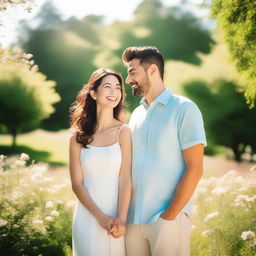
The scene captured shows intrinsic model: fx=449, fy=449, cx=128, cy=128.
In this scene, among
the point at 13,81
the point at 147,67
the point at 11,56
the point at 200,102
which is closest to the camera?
the point at 147,67

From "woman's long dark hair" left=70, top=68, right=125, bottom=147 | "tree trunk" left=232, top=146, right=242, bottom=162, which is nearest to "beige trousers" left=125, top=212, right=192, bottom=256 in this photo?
"woman's long dark hair" left=70, top=68, right=125, bottom=147

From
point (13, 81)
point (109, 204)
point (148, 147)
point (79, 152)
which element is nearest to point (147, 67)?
point (148, 147)

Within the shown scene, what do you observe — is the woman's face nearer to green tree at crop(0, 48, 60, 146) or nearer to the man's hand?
the man's hand

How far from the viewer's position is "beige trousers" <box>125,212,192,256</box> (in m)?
3.21

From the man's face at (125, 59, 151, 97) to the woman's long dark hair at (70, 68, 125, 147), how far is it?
0.25m

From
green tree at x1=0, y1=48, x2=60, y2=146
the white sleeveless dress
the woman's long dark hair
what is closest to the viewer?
the white sleeveless dress

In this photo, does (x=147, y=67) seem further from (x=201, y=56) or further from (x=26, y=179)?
(x=201, y=56)

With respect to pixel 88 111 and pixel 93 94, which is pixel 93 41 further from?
pixel 93 94

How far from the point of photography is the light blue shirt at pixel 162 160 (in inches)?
128

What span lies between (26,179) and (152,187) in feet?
11.7

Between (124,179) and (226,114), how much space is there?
65.9 ft

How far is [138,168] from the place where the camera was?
339cm

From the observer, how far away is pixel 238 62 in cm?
591

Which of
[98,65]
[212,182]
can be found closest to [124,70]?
[98,65]
